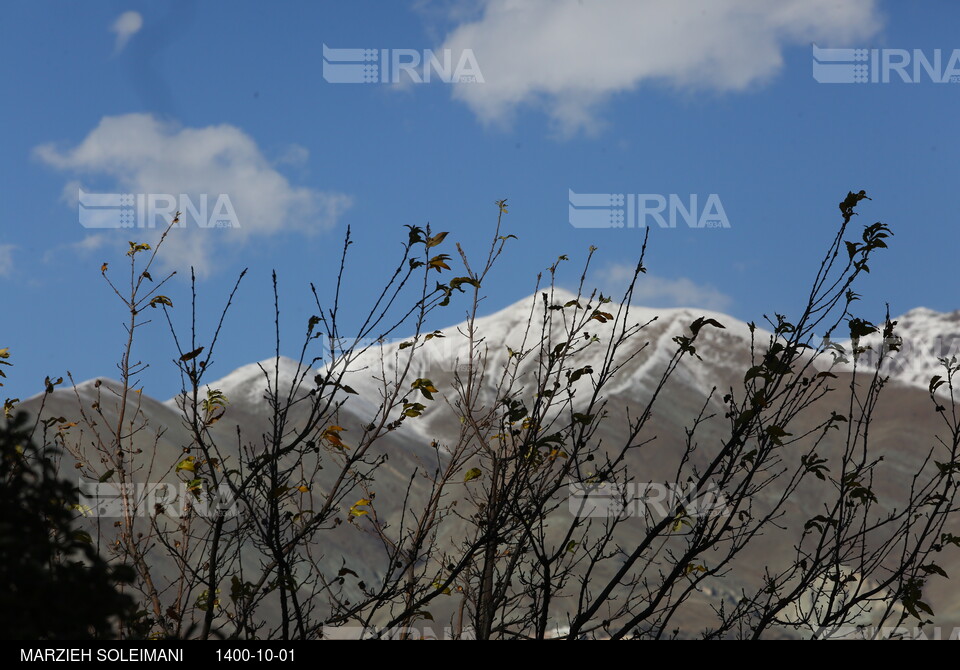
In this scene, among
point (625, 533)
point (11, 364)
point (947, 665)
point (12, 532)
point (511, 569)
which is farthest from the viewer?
point (625, 533)

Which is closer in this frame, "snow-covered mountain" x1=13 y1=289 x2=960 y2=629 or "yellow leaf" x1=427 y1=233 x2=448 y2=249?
"yellow leaf" x1=427 y1=233 x2=448 y2=249

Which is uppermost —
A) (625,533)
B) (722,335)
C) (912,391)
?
(722,335)

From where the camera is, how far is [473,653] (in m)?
2.06

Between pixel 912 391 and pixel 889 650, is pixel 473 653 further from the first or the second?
pixel 912 391

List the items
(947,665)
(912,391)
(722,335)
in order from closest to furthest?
(947,665)
(912,391)
(722,335)

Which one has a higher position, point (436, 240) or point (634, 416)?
point (634, 416)

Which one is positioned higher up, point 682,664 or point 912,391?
point 912,391

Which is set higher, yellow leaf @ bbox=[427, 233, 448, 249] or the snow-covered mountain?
the snow-covered mountain

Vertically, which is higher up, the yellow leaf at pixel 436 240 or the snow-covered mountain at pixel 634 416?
the snow-covered mountain at pixel 634 416

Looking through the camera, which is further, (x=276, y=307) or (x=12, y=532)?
(x=276, y=307)

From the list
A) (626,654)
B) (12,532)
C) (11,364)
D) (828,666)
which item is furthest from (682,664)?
(11,364)

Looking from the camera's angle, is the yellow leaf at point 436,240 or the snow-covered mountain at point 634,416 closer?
the yellow leaf at point 436,240

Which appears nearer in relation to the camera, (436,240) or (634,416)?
(436,240)

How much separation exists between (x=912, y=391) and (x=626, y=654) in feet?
412
